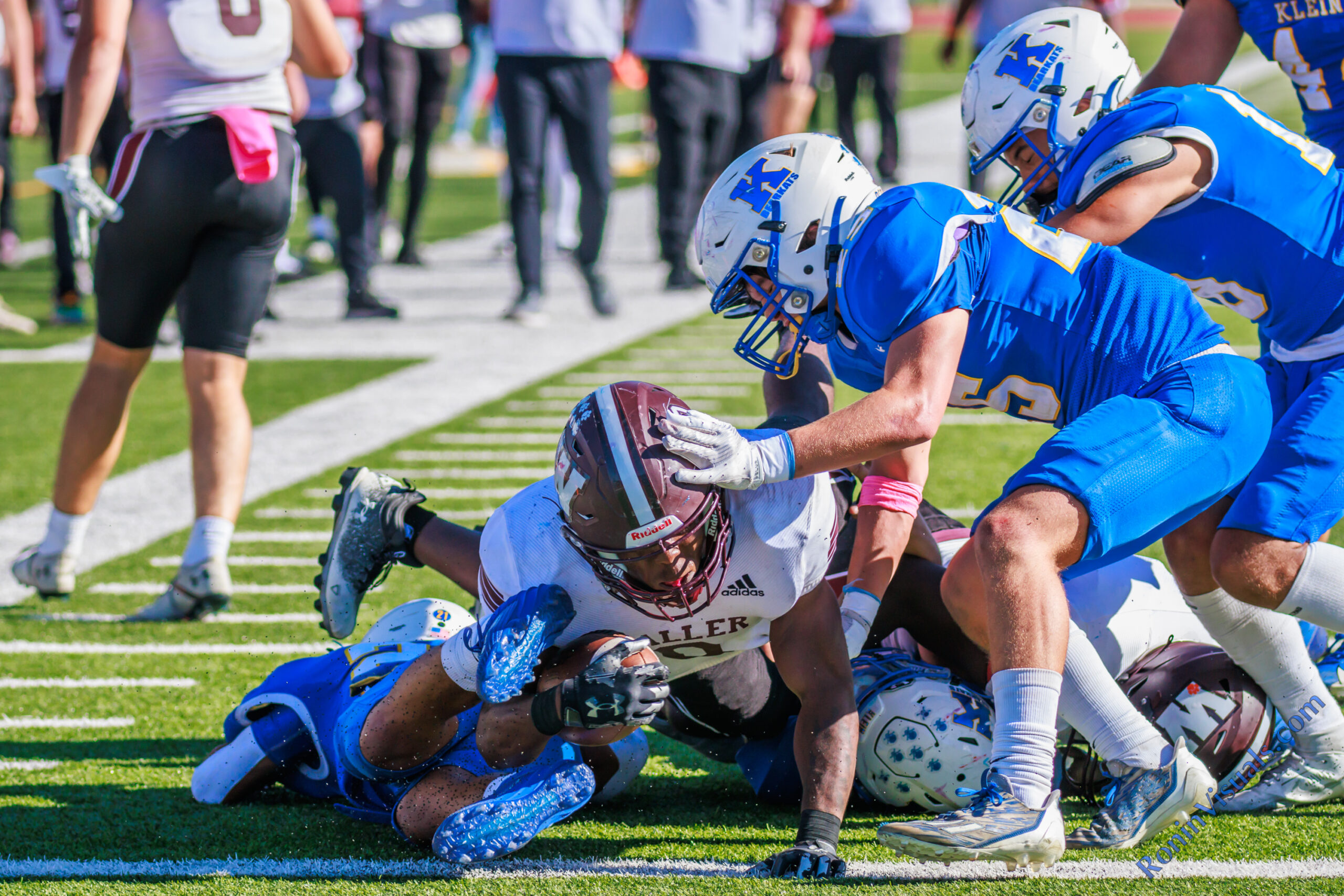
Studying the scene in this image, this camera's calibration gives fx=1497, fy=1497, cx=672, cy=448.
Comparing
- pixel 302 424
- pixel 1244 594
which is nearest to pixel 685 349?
pixel 302 424

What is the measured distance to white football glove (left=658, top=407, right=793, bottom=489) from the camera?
248 centimetres

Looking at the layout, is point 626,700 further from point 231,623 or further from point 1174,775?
point 231,623

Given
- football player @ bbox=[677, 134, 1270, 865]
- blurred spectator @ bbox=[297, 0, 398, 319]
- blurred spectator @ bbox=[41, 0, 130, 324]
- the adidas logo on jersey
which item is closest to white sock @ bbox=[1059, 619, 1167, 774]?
football player @ bbox=[677, 134, 1270, 865]

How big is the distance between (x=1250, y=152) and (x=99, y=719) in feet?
9.29

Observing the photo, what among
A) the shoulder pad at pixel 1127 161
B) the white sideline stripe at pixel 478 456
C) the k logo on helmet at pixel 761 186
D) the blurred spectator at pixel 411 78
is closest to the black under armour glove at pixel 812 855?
the k logo on helmet at pixel 761 186

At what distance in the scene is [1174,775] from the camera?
2.63 meters

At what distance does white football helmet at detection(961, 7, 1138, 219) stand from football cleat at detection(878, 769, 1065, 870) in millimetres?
1363

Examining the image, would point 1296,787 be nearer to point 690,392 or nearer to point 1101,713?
point 1101,713

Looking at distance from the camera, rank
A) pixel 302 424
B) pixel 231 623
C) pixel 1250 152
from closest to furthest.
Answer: pixel 1250 152 → pixel 231 623 → pixel 302 424

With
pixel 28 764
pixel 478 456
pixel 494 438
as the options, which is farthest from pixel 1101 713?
pixel 494 438

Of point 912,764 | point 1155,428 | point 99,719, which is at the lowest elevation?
point 99,719

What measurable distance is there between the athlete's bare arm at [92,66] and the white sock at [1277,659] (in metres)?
3.20

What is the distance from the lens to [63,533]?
14.3ft

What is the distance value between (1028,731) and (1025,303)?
78cm
